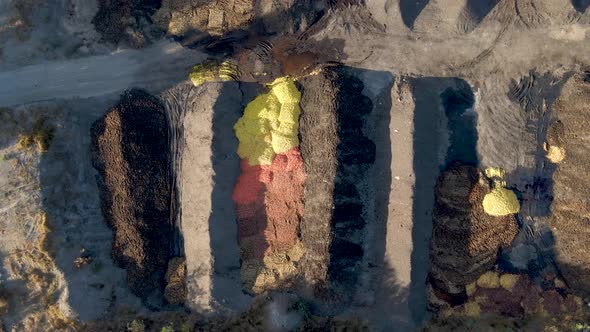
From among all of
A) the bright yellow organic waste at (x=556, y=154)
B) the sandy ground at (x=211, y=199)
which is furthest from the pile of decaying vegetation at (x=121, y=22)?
the bright yellow organic waste at (x=556, y=154)

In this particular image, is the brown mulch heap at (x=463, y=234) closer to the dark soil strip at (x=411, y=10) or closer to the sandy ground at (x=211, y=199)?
the dark soil strip at (x=411, y=10)

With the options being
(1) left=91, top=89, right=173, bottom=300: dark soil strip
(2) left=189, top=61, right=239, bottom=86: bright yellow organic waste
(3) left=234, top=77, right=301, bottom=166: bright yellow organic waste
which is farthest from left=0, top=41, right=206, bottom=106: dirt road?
(3) left=234, top=77, right=301, bottom=166: bright yellow organic waste

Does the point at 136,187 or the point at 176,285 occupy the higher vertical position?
the point at 136,187

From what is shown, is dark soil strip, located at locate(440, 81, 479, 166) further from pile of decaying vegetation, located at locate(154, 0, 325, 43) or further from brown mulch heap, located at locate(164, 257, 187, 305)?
brown mulch heap, located at locate(164, 257, 187, 305)

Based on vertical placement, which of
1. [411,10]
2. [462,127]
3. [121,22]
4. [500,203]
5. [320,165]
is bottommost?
[500,203]

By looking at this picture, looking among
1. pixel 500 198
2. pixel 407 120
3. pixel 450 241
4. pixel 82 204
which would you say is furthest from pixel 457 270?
pixel 82 204

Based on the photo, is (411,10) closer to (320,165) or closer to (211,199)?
(320,165)

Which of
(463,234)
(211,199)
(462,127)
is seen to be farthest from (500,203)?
(211,199)
